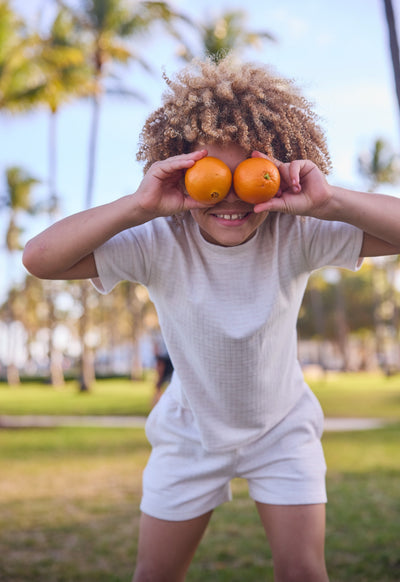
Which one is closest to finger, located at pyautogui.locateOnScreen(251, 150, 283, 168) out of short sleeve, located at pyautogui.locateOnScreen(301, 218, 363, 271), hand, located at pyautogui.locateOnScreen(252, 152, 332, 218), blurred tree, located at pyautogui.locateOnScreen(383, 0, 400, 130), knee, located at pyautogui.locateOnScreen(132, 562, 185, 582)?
hand, located at pyautogui.locateOnScreen(252, 152, 332, 218)

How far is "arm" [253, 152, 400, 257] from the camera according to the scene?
2.17m

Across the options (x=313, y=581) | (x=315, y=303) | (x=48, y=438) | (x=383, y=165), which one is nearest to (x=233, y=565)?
(x=313, y=581)

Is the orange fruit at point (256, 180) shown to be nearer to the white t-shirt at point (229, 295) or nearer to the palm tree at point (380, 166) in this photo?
the white t-shirt at point (229, 295)

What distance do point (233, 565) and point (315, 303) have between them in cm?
5206

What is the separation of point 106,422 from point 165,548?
1203cm

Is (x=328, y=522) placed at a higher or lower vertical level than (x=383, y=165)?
lower

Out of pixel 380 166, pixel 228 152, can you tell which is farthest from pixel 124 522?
pixel 380 166

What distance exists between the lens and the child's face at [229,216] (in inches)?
88.0

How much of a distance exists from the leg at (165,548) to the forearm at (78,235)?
1.16 meters

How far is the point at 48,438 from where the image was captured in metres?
11.6

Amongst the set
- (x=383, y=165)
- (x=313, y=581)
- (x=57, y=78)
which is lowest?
(x=313, y=581)

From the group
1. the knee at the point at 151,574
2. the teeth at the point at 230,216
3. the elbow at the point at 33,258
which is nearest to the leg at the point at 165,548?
the knee at the point at 151,574

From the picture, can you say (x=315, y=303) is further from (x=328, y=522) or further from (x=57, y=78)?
(x=328, y=522)

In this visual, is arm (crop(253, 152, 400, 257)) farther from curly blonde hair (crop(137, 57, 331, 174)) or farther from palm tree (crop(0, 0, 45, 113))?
palm tree (crop(0, 0, 45, 113))
